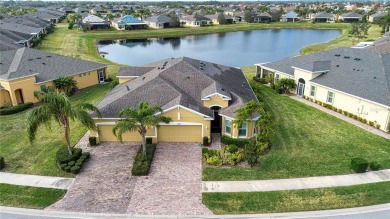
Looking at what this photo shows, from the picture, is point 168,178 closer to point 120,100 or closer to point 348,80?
point 120,100

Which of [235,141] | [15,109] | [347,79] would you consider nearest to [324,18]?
[347,79]

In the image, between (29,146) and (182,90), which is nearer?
(29,146)

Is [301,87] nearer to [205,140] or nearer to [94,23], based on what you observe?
[205,140]

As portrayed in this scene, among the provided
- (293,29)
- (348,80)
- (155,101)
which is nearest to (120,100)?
(155,101)

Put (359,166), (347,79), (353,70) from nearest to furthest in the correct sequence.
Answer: (359,166)
(347,79)
(353,70)

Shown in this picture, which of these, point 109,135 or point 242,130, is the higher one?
point 242,130

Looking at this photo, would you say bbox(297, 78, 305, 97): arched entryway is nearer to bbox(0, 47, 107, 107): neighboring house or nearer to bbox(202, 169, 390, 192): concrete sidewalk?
bbox(202, 169, 390, 192): concrete sidewalk

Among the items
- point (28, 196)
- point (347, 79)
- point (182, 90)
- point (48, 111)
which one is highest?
point (48, 111)

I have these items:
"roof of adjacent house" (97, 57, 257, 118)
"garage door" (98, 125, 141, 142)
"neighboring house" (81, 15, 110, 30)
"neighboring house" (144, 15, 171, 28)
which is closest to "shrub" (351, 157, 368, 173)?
"roof of adjacent house" (97, 57, 257, 118)
